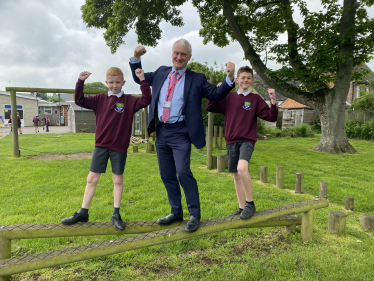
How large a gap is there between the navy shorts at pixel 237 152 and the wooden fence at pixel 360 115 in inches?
801

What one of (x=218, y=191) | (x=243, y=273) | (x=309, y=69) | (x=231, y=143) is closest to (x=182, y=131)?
(x=231, y=143)

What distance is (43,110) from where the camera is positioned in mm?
40562

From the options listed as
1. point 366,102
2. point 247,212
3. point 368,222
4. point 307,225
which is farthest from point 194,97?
point 366,102

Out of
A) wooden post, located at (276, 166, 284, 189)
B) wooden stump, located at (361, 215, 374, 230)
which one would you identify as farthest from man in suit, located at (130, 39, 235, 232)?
wooden post, located at (276, 166, 284, 189)

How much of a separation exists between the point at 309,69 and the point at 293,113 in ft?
48.2

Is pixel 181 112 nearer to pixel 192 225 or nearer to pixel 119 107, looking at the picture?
pixel 119 107

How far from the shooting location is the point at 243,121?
3193 mm

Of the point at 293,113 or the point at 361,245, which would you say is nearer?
the point at 361,245

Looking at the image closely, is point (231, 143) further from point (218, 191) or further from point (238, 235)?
point (218, 191)

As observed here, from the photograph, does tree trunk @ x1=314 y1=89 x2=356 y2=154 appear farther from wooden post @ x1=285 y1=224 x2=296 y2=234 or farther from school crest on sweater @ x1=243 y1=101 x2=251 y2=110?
school crest on sweater @ x1=243 y1=101 x2=251 y2=110

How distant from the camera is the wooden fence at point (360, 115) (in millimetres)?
19328

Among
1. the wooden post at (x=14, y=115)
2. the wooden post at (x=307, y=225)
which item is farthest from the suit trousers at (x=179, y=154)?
the wooden post at (x=14, y=115)

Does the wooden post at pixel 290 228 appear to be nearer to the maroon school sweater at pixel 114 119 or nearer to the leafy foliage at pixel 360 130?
the maroon school sweater at pixel 114 119

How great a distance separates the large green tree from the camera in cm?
1159
